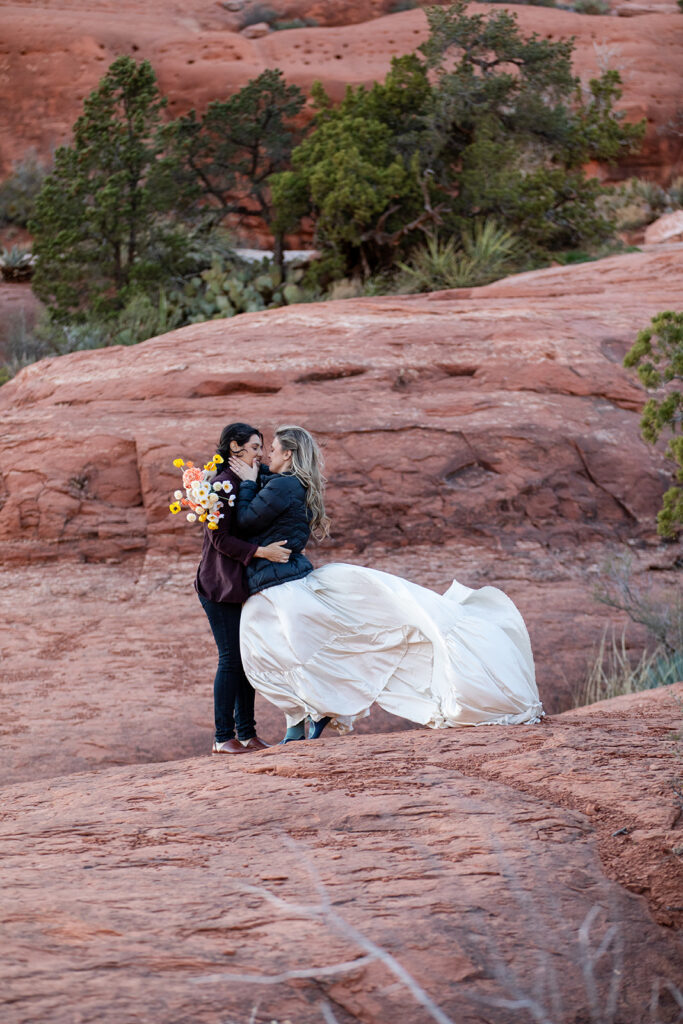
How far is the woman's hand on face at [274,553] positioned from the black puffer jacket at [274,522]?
0.13 feet

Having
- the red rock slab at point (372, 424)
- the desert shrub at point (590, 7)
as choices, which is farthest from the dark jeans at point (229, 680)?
the desert shrub at point (590, 7)

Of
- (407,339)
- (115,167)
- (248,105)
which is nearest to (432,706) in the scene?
(407,339)

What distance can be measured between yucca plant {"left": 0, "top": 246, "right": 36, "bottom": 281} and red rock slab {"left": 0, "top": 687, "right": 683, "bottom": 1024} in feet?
56.0

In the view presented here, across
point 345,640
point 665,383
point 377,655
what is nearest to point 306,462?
point 345,640

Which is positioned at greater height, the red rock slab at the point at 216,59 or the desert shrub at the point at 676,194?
the red rock slab at the point at 216,59

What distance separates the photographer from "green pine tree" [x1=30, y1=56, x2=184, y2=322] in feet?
55.0

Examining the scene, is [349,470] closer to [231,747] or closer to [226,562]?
[226,562]

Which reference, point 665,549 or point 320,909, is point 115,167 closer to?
point 665,549

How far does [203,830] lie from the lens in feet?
12.1

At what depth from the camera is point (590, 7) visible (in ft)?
96.0

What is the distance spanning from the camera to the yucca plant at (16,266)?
19.8 meters

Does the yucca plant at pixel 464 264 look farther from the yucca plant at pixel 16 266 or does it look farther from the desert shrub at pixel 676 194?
the yucca plant at pixel 16 266

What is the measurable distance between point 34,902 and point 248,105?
63.5ft

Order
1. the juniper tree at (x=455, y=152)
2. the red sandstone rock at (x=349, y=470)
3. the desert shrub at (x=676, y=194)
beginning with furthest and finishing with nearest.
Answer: the desert shrub at (x=676, y=194) → the juniper tree at (x=455, y=152) → the red sandstone rock at (x=349, y=470)
